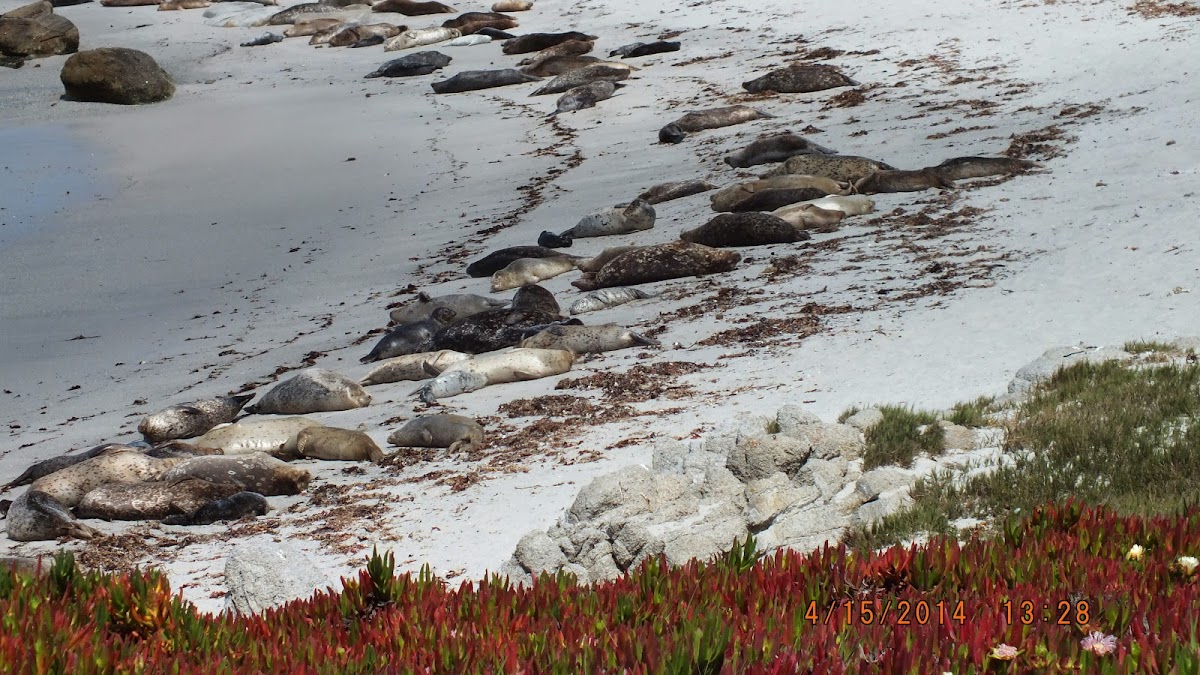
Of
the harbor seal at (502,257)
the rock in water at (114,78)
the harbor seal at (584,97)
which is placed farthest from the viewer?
the rock in water at (114,78)

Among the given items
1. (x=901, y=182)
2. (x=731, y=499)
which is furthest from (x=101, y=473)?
(x=901, y=182)

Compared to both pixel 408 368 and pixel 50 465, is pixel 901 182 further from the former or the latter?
pixel 50 465

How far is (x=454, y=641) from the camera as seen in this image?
3020mm

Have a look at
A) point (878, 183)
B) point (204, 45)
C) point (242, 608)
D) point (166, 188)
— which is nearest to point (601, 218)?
point (878, 183)

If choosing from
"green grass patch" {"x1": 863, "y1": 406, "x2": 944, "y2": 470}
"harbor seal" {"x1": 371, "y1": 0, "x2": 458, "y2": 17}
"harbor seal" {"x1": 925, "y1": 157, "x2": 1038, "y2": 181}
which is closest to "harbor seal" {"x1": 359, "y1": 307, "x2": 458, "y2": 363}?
"green grass patch" {"x1": 863, "y1": 406, "x2": 944, "y2": 470}

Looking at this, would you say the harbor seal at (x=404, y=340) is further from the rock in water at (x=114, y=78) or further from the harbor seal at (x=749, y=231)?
the rock in water at (x=114, y=78)

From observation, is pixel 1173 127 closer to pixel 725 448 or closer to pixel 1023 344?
Answer: pixel 1023 344

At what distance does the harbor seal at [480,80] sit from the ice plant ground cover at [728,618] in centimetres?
2076

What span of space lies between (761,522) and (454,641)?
8.62 ft

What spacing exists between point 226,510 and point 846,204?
8.16 metres

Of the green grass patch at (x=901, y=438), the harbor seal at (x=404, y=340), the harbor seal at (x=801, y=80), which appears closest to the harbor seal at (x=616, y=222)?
the harbor seal at (x=404, y=340)

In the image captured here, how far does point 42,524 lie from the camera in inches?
275

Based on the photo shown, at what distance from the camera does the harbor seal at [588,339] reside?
9828mm

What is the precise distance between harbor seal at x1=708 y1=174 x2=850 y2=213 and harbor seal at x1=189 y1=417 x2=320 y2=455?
21.7 feet
